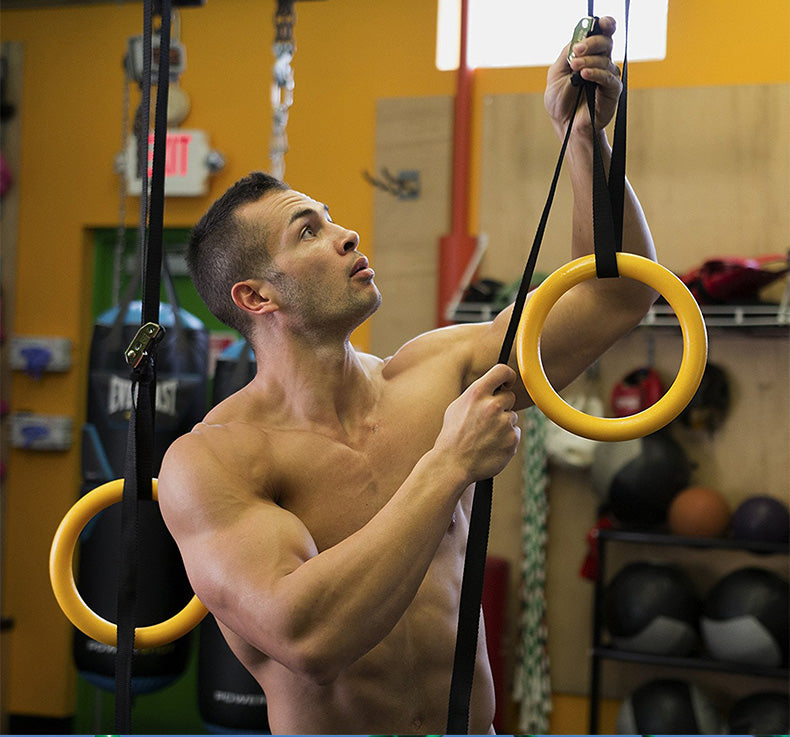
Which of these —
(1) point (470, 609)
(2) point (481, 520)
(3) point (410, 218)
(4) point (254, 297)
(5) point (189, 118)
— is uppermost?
(5) point (189, 118)

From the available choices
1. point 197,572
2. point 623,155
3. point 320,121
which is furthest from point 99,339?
point 623,155

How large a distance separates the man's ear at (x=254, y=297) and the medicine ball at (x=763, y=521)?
2764 millimetres

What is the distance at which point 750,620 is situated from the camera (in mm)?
3471

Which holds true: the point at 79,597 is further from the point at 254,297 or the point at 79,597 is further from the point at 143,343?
the point at 254,297

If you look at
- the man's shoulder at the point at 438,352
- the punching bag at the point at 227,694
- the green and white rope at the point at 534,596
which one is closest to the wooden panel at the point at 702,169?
the green and white rope at the point at 534,596

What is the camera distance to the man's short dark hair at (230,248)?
149 cm

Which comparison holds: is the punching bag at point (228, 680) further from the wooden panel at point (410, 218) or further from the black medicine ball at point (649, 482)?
the black medicine ball at point (649, 482)

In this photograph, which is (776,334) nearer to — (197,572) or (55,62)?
(197,572)

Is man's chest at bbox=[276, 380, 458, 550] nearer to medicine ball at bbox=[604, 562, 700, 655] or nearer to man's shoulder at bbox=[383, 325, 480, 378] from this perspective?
man's shoulder at bbox=[383, 325, 480, 378]

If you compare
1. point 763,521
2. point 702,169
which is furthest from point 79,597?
point 702,169

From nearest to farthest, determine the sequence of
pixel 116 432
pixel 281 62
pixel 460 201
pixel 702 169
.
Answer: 1. pixel 281 62
2. pixel 116 432
3. pixel 702 169
4. pixel 460 201

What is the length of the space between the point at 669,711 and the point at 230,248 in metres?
2.82

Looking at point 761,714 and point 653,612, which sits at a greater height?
point 653,612

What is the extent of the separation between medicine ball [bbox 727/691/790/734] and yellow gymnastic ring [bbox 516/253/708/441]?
2.78 m
